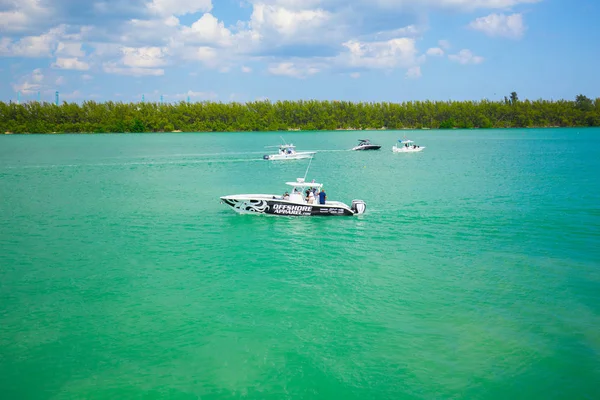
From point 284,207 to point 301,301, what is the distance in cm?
1462

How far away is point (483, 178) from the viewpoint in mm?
55188

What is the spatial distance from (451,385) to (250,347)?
21.2 ft

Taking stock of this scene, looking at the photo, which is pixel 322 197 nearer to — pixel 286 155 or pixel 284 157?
pixel 284 157

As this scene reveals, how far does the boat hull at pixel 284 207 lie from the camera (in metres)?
33.6

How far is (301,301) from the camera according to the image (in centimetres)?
1967

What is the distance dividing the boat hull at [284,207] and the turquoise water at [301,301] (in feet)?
2.66

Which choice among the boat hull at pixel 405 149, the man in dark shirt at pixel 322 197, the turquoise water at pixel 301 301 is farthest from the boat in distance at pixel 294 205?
the boat hull at pixel 405 149

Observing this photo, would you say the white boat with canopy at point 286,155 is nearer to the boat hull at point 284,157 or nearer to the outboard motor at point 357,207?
the boat hull at point 284,157

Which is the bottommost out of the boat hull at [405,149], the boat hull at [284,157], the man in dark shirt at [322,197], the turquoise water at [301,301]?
the turquoise water at [301,301]

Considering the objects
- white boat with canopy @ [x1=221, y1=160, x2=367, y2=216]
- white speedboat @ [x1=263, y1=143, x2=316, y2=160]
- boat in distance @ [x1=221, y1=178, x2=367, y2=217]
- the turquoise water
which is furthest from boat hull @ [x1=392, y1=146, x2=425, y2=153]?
boat in distance @ [x1=221, y1=178, x2=367, y2=217]

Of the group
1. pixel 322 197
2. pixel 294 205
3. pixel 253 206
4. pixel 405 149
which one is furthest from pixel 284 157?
pixel 294 205

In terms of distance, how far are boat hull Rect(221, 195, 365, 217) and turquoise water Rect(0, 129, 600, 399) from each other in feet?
2.66

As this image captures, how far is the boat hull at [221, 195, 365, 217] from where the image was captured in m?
33.6

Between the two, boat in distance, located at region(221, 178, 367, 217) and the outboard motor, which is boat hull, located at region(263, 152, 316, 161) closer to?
boat in distance, located at region(221, 178, 367, 217)
